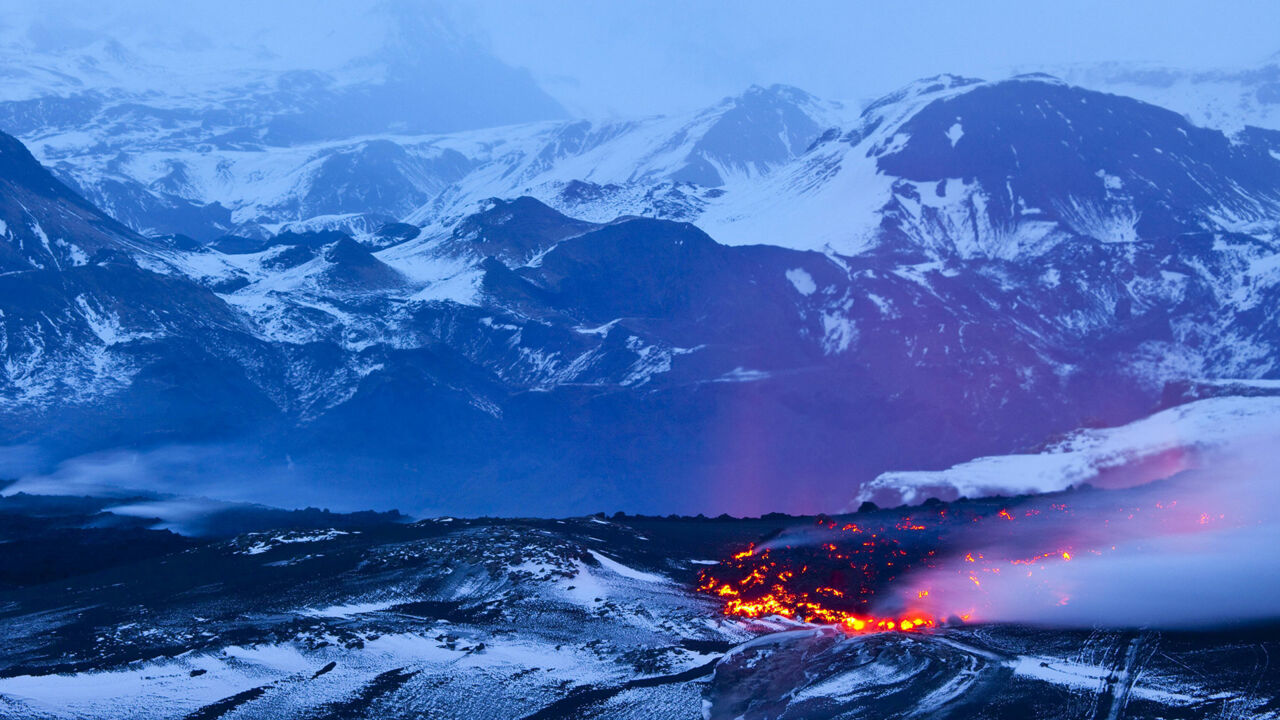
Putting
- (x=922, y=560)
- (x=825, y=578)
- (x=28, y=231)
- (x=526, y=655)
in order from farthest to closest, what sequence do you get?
(x=28, y=231) < (x=922, y=560) < (x=825, y=578) < (x=526, y=655)

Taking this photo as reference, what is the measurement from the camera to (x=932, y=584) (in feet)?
168

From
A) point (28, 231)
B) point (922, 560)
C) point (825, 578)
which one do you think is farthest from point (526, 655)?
point (28, 231)

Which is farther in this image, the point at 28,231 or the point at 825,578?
the point at 28,231

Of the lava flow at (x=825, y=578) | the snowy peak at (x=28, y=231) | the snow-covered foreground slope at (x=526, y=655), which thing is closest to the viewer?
the snow-covered foreground slope at (x=526, y=655)

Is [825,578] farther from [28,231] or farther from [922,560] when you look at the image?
[28,231]

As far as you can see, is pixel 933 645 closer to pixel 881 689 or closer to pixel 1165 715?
pixel 881 689

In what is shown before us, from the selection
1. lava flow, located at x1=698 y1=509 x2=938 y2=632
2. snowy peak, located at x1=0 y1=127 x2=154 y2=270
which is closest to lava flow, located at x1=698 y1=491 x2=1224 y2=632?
lava flow, located at x1=698 y1=509 x2=938 y2=632

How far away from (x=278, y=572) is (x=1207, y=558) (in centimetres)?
3999

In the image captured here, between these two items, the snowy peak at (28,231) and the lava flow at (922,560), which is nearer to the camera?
the lava flow at (922,560)

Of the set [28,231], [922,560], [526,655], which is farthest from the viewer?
[28,231]

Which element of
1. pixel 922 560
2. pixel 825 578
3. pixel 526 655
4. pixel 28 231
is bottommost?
pixel 526 655

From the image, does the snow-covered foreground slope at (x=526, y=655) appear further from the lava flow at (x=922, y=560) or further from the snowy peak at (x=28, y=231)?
the snowy peak at (x=28, y=231)

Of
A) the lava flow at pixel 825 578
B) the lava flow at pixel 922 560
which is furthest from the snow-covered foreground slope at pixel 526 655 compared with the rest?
the lava flow at pixel 922 560

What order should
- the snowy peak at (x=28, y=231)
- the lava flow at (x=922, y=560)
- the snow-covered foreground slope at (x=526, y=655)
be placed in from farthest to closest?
the snowy peak at (x=28, y=231), the lava flow at (x=922, y=560), the snow-covered foreground slope at (x=526, y=655)
